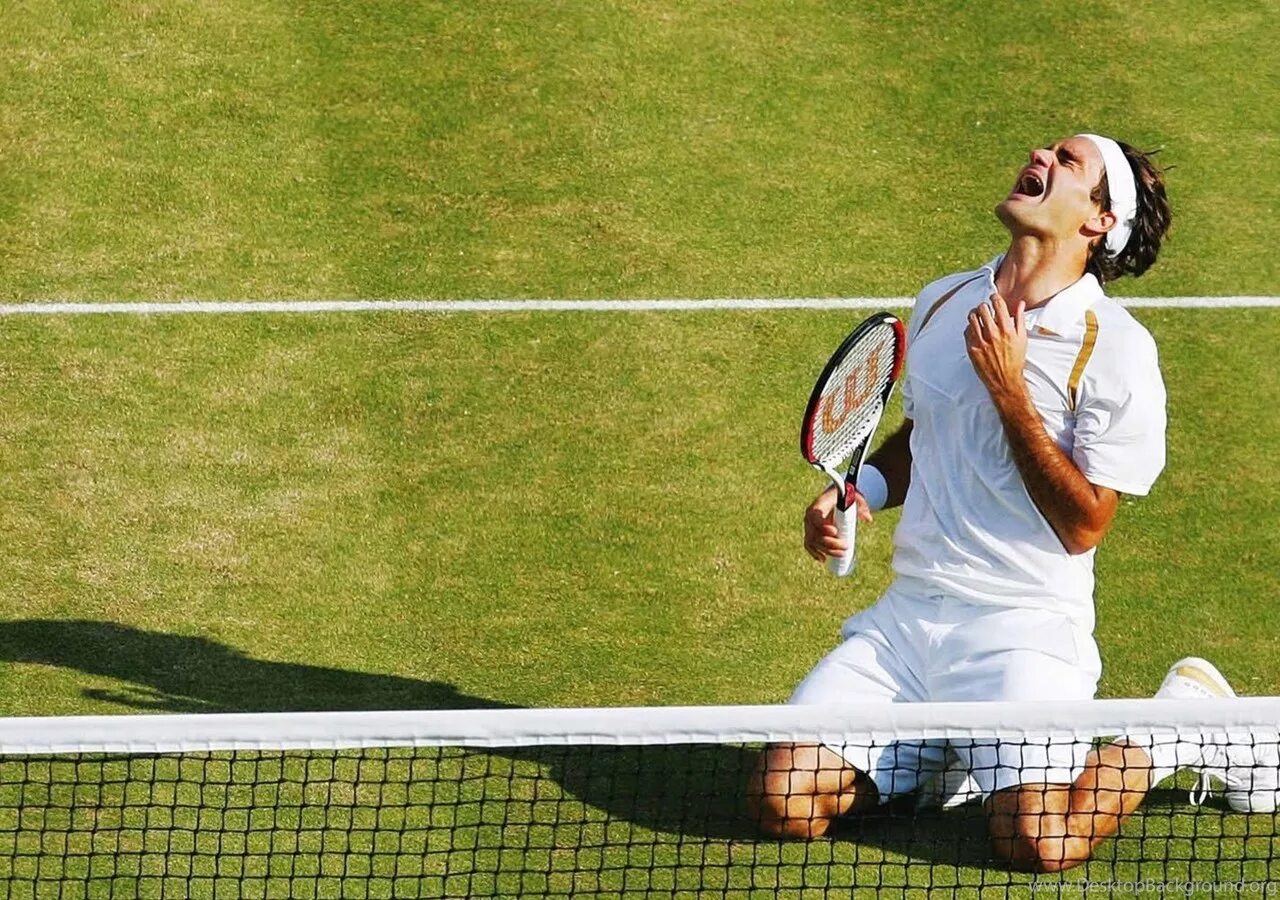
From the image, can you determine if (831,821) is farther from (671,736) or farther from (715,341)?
(715,341)

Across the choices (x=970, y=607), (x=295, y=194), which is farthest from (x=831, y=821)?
(x=295, y=194)

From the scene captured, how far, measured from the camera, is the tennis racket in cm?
662

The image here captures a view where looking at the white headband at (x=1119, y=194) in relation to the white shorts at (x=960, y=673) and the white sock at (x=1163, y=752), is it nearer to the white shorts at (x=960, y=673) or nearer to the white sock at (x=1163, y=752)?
the white shorts at (x=960, y=673)

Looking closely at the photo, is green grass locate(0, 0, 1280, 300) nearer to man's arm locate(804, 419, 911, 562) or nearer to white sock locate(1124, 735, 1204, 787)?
man's arm locate(804, 419, 911, 562)

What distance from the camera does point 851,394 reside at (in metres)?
6.81

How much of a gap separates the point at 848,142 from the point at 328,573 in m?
4.28

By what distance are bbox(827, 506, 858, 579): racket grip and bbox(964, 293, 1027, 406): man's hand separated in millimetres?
614

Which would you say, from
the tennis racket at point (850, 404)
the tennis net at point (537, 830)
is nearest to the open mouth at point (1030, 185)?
the tennis racket at point (850, 404)

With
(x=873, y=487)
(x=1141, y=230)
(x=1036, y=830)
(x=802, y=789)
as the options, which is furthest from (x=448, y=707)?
(x=1141, y=230)

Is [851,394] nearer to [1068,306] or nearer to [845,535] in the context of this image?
[845,535]

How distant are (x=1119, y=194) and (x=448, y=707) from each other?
304 centimetres

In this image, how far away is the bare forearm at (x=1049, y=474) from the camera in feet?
20.9

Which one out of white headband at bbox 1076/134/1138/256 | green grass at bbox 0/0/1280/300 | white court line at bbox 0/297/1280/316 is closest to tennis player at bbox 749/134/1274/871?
white headband at bbox 1076/134/1138/256

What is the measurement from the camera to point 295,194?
1032 centimetres
